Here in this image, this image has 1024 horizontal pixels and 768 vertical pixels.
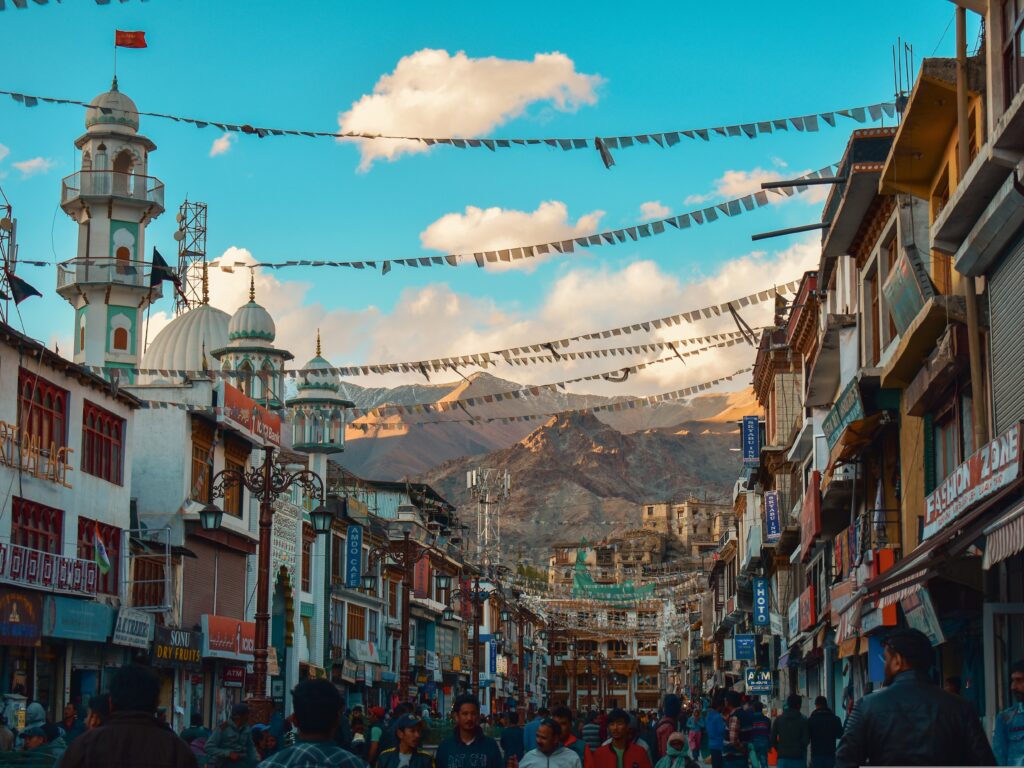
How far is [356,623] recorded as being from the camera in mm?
64375

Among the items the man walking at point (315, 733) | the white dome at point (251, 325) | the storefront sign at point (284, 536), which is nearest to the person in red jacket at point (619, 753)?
the man walking at point (315, 733)

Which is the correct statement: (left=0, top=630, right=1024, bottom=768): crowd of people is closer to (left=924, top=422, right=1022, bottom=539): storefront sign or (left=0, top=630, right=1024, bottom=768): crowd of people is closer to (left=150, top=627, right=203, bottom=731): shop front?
(left=924, top=422, right=1022, bottom=539): storefront sign

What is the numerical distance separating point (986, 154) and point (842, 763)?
987 centimetres

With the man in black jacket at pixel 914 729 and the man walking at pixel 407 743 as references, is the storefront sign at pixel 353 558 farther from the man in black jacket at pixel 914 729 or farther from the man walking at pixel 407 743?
the man in black jacket at pixel 914 729

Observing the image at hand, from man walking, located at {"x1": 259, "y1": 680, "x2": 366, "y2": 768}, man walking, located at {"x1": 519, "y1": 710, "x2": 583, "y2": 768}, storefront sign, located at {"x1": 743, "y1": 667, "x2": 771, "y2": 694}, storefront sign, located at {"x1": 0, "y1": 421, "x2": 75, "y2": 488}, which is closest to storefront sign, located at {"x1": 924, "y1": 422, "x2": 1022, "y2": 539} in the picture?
man walking, located at {"x1": 519, "y1": 710, "x2": 583, "y2": 768}

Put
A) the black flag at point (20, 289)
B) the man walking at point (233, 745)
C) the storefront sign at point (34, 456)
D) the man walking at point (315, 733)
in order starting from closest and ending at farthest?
the man walking at point (315, 733) → the man walking at point (233, 745) → the storefront sign at point (34, 456) → the black flag at point (20, 289)

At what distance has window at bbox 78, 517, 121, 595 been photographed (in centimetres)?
3780

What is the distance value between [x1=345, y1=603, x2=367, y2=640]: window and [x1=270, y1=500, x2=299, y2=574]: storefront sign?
8193mm

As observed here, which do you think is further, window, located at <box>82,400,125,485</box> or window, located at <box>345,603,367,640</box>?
window, located at <box>345,603,367,640</box>

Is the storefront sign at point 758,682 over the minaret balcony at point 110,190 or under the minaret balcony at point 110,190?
under

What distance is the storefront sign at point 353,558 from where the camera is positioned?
59312 mm

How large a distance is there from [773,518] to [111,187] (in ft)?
99.8

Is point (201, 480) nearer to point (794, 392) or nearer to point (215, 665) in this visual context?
point (215, 665)

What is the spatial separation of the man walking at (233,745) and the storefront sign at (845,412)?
11.5 m
